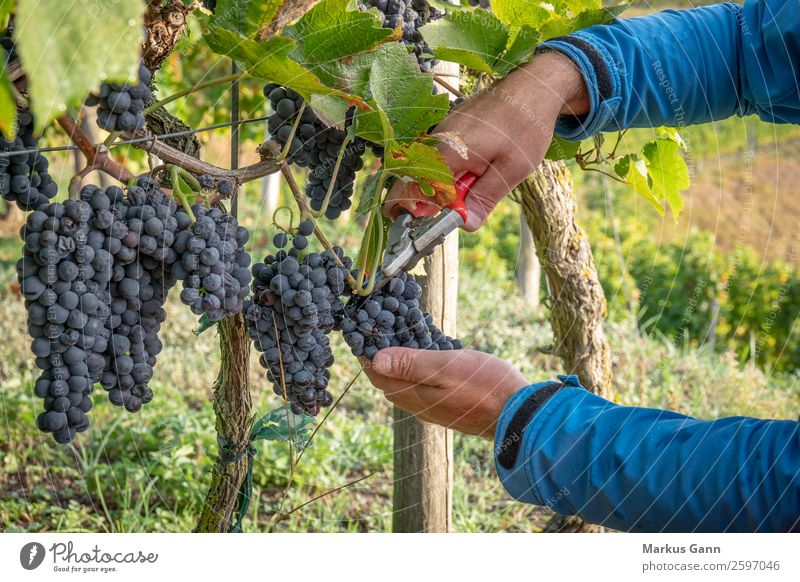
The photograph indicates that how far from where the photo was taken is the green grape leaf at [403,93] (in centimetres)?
88

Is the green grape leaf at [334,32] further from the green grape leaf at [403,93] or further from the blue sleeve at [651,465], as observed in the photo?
the blue sleeve at [651,465]

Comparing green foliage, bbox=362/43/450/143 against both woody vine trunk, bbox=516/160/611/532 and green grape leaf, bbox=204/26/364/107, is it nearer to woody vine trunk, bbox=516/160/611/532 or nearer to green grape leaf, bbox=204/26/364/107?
green grape leaf, bbox=204/26/364/107

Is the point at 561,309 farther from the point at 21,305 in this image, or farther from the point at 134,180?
the point at 21,305

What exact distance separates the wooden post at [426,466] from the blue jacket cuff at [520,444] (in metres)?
0.57

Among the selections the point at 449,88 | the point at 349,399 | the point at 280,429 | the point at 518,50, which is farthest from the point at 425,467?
the point at 349,399

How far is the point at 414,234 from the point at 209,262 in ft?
0.95

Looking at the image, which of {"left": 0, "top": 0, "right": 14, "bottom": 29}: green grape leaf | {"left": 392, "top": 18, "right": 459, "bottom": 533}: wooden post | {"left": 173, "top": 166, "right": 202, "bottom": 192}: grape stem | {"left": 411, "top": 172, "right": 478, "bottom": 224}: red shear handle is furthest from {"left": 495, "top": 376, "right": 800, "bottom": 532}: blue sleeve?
{"left": 0, "top": 0, "right": 14, "bottom": 29}: green grape leaf

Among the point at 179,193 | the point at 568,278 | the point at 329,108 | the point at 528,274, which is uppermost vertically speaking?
the point at 528,274

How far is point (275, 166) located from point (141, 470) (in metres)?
1.45

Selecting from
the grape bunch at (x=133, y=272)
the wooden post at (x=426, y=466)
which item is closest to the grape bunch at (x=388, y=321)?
the grape bunch at (x=133, y=272)

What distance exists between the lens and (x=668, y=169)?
1428 mm

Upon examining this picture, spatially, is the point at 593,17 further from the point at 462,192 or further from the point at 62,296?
the point at 62,296
